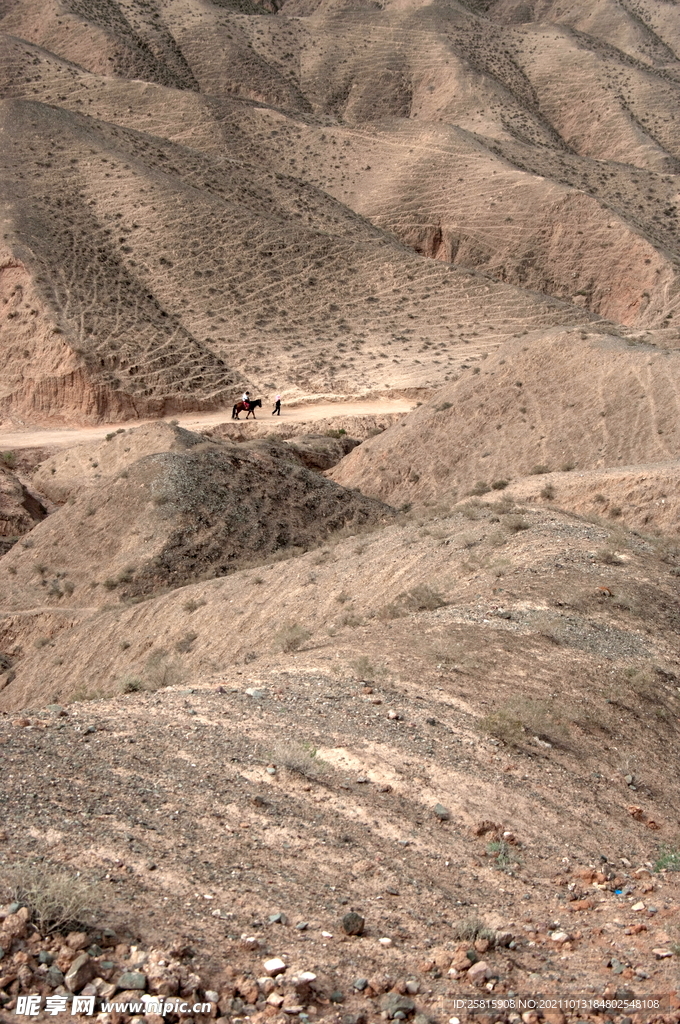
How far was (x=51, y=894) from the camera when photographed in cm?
549

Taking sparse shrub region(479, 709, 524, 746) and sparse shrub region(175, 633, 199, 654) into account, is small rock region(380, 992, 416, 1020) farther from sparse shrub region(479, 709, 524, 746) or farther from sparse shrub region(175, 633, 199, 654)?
sparse shrub region(175, 633, 199, 654)

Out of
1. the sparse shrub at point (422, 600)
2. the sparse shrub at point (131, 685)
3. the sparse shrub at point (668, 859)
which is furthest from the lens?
the sparse shrub at point (422, 600)

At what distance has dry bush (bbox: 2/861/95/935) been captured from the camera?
5.35 metres

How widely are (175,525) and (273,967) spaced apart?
1377 cm

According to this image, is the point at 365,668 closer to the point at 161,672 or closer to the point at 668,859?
the point at 668,859

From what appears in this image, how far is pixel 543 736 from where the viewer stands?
8844mm

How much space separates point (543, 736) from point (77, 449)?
829 inches

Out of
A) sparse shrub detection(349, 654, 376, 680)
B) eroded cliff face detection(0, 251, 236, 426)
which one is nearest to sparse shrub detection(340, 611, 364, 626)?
sparse shrub detection(349, 654, 376, 680)

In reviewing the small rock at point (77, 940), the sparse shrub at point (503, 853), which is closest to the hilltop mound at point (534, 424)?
the sparse shrub at point (503, 853)

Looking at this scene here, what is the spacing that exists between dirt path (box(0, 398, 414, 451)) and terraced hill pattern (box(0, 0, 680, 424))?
872 mm

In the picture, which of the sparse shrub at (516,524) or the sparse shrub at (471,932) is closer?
the sparse shrub at (471,932)

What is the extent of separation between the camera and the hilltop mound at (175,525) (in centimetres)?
1823

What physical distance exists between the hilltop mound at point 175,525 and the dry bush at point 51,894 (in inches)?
463

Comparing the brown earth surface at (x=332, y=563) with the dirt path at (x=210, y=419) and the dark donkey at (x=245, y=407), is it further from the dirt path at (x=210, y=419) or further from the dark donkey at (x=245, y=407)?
the dark donkey at (x=245, y=407)
